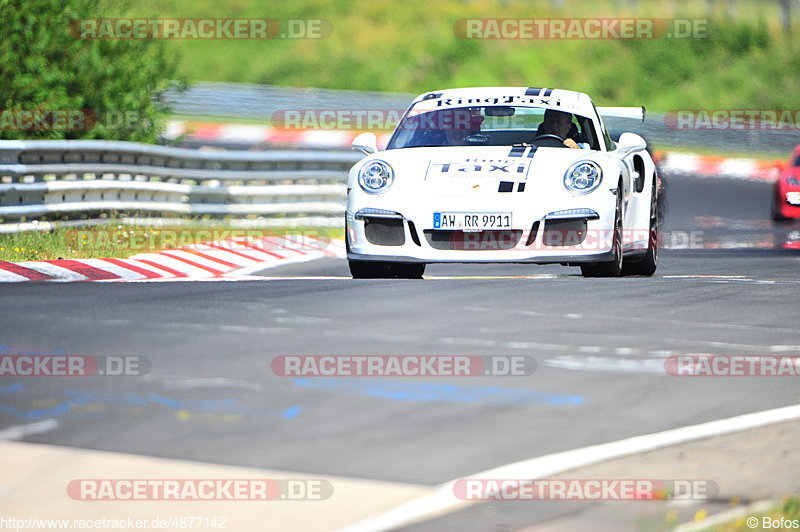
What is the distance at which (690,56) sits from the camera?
148 feet

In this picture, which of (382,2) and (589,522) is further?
(382,2)

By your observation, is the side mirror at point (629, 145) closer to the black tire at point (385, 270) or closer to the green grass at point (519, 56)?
the black tire at point (385, 270)

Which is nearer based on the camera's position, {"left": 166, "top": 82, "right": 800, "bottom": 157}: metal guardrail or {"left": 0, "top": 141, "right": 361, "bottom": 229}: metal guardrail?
{"left": 0, "top": 141, "right": 361, "bottom": 229}: metal guardrail

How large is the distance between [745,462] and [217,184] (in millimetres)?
13246

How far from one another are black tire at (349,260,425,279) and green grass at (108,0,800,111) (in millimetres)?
31642

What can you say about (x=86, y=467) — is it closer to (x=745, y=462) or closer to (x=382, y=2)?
(x=745, y=462)

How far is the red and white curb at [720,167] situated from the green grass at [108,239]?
13.8 meters

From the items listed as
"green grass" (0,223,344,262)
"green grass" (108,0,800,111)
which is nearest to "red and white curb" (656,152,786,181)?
"green grass" (108,0,800,111)

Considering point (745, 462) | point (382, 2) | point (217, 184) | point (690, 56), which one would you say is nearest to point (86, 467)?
point (745, 462)

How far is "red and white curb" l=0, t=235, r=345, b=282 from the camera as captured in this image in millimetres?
11484

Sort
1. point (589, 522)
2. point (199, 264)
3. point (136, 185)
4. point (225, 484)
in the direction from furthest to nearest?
point (136, 185) → point (199, 264) → point (225, 484) → point (589, 522)

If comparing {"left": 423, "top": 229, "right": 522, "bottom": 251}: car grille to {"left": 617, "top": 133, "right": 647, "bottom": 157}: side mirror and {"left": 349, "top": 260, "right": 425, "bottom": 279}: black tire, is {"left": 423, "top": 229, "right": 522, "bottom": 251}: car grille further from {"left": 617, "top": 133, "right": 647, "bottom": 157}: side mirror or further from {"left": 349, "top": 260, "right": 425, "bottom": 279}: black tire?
{"left": 617, "top": 133, "right": 647, "bottom": 157}: side mirror

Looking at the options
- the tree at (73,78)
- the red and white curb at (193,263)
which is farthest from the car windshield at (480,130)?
the tree at (73,78)

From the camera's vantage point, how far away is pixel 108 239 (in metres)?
14.9
